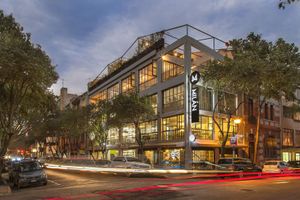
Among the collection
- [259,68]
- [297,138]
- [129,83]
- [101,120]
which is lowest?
[297,138]

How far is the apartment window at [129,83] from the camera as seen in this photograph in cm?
5761

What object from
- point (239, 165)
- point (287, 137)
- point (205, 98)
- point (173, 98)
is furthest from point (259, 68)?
point (287, 137)

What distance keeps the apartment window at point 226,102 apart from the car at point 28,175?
69.6ft

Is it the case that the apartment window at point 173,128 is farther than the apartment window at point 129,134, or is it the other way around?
the apartment window at point 129,134

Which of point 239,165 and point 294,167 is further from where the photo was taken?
point 294,167

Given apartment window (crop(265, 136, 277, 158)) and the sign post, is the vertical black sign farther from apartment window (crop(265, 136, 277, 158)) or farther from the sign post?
apartment window (crop(265, 136, 277, 158))

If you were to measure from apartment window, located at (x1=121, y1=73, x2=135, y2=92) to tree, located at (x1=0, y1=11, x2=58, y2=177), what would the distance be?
3007 cm

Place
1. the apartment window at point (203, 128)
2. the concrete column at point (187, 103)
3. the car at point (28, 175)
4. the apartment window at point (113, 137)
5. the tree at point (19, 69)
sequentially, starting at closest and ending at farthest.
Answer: the tree at point (19, 69) → the car at point (28, 175) → the concrete column at point (187, 103) → the apartment window at point (203, 128) → the apartment window at point (113, 137)

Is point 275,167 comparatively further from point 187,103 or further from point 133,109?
point 133,109

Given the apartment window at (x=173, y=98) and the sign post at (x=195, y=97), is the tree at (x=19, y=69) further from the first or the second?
the apartment window at (x=173, y=98)

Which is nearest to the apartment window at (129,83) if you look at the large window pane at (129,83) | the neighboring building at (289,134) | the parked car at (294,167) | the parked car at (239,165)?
the large window pane at (129,83)

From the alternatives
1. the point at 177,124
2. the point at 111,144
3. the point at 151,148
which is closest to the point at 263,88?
the point at 177,124

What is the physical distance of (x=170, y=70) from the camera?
47.5 metres

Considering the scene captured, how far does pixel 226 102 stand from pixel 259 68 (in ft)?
34.1
